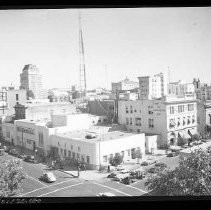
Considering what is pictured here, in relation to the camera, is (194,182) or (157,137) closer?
(194,182)

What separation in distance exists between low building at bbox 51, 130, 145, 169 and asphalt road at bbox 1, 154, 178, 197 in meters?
1.44

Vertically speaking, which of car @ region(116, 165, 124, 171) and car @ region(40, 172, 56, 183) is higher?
car @ region(40, 172, 56, 183)

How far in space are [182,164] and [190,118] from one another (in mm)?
9780

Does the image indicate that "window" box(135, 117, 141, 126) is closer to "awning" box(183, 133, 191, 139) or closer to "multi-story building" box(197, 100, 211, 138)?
"awning" box(183, 133, 191, 139)

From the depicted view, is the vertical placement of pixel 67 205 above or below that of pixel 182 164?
below

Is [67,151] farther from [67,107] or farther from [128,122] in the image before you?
[67,107]

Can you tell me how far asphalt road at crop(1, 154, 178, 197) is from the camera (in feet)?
26.8

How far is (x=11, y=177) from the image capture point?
7.73m

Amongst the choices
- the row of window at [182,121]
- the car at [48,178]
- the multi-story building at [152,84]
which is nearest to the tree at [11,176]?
the car at [48,178]

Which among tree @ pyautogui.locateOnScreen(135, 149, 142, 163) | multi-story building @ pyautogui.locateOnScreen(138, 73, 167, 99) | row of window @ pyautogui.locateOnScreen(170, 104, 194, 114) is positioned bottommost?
tree @ pyautogui.locateOnScreen(135, 149, 142, 163)

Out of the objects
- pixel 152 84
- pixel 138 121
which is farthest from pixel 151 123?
pixel 152 84

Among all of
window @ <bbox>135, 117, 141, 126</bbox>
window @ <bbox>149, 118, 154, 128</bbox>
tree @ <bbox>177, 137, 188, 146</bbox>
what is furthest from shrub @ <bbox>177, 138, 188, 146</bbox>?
window @ <bbox>135, 117, 141, 126</bbox>
